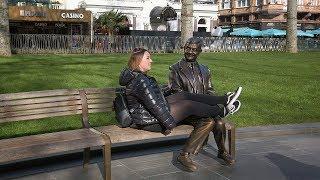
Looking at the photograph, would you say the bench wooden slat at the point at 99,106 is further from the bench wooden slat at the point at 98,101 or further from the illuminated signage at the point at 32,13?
the illuminated signage at the point at 32,13

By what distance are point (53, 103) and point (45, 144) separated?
0.98m

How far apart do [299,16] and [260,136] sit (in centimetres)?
6325

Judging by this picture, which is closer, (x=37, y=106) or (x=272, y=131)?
(x=37, y=106)

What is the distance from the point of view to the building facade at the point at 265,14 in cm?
6228

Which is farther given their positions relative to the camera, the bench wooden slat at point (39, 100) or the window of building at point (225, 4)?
the window of building at point (225, 4)

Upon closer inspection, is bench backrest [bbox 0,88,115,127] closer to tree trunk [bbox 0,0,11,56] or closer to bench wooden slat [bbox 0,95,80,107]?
bench wooden slat [bbox 0,95,80,107]

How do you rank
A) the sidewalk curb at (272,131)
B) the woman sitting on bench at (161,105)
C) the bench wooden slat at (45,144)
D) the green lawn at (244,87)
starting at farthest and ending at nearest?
the green lawn at (244,87), the sidewalk curb at (272,131), the woman sitting on bench at (161,105), the bench wooden slat at (45,144)

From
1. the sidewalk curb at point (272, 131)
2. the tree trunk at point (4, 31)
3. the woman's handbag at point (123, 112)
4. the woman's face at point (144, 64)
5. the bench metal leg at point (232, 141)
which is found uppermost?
the tree trunk at point (4, 31)

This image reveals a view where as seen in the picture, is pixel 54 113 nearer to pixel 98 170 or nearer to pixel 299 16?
pixel 98 170

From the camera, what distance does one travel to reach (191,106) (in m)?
5.39

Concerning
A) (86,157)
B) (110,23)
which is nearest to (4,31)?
(110,23)

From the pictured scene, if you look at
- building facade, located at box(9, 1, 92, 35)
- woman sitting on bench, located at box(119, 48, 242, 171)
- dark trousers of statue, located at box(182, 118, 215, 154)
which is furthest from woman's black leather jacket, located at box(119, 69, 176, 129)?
building facade, located at box(9, 1, 92, 35)

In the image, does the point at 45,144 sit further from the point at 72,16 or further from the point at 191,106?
the point at 72,16

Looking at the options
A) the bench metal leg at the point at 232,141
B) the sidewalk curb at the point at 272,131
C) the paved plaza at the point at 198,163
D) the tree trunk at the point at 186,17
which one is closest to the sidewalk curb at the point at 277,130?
the sidewalk curb at the point at 272,131
